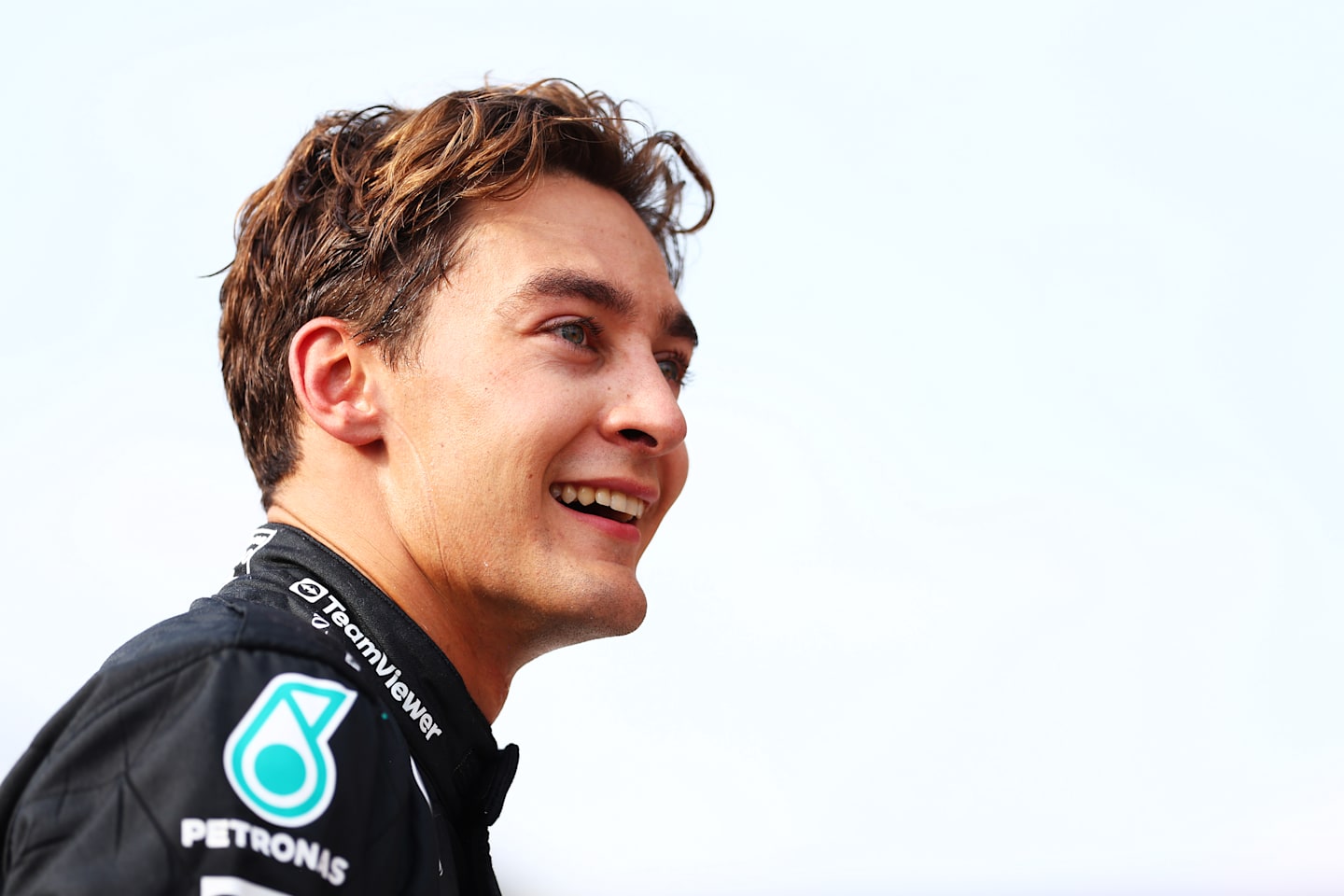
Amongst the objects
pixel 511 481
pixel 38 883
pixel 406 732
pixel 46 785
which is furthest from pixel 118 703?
pixel 511 481

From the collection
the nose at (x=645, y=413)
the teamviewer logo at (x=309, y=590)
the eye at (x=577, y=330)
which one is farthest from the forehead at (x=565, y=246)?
the teamviewer logo at (x=309, y=590)

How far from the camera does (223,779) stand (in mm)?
1978

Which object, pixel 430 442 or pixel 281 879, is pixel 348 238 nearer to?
pixel 430 442

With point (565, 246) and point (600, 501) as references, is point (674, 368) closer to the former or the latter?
point (565, 246)

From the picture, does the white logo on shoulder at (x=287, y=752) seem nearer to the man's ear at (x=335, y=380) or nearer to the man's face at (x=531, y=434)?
the man's face at (x=531, y=434)

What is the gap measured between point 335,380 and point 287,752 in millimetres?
1704

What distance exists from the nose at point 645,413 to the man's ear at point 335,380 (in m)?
0.66

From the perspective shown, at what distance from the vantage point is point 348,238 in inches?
147

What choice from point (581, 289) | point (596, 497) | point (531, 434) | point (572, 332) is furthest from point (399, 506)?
point (581, 289)

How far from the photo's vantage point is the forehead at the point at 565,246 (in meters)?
3.56

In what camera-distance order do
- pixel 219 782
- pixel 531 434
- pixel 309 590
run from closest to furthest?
pixel 219 782
pixel 309 590
pixel 531 434

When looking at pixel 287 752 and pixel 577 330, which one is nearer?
pixel 287 752

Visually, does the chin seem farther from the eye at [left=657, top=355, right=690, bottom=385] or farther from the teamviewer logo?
the eye at [left=657, top=355, right=690, bottom=385]

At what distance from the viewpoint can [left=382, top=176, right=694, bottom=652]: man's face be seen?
3301mm
